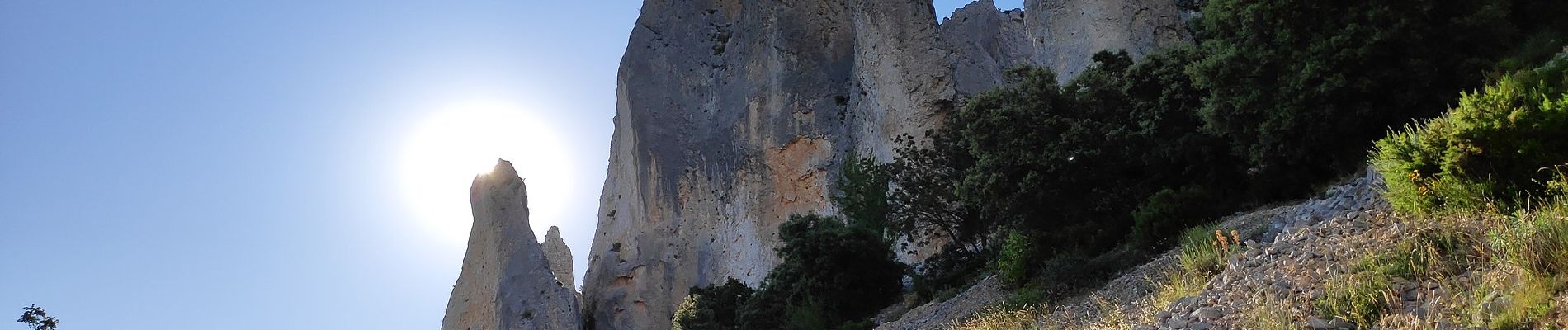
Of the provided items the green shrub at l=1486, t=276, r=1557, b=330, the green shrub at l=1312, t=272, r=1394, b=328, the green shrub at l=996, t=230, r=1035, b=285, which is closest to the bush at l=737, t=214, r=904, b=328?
the green shrub at l=996, t=230, r=1035, b=285

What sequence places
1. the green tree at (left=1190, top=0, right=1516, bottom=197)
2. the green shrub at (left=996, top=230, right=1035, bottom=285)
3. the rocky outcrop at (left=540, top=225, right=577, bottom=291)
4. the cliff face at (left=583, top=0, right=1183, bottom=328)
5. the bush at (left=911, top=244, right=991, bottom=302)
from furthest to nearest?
the rocky outcrop at (left=540, top=225, right=577, bottom=291), the cliff face at (left=583, top=0, right=1183, bottom=328), the bush at (left=911, top=244, right=991, bottom=302), the green shrub at (left=996, top=230, right=1035, bottom=285), the green tree at (left=1190, top=0, right=1516, bottom=197)

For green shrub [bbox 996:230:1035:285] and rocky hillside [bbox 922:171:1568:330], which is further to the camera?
green shrub [bbox 996:230:1035:285]

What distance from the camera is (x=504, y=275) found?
3272 centimetres

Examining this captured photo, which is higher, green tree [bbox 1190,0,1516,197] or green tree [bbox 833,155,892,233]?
green tree [bbox 833,155,892,233]

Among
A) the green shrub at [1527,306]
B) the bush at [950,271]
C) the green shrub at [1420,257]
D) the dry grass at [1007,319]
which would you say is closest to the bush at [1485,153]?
the green shrub at [1420,257]

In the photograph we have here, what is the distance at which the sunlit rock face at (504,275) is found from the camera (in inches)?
1264

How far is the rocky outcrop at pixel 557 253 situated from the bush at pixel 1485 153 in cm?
3630

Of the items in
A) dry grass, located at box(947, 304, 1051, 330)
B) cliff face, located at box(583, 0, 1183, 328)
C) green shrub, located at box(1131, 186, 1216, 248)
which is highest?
cliff face, located at box(583, 0, 1183, 328)

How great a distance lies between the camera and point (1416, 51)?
54.9 feet

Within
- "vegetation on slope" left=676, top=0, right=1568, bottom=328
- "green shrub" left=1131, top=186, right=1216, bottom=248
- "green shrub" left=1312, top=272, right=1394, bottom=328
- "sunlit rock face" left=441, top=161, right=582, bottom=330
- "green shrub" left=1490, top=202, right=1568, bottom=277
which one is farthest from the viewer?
"sunlit rock face" left=441, top=161, right=582, bottom=330

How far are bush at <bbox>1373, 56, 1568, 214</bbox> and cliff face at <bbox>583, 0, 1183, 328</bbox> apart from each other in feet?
67.5

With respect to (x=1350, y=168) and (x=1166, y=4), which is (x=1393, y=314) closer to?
(x=1350, y=168)

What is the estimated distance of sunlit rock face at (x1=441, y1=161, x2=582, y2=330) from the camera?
105 feet

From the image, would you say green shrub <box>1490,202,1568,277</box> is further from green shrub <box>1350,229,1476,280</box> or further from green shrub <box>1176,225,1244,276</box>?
green shrub <box>1176,225,1244,276</box>
